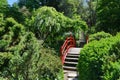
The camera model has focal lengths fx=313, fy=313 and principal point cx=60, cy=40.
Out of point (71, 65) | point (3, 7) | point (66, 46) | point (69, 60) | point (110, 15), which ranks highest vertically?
point (3, 7)

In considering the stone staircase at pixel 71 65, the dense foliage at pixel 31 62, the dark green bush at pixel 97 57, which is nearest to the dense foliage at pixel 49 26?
the stone staircase at pixel 71 65

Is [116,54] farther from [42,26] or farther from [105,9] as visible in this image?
[105,9]

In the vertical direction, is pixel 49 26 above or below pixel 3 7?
below

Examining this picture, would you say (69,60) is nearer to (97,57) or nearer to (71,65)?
(71,65)

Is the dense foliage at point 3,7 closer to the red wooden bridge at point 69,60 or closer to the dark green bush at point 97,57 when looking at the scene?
the red wooden bridge at point 69,60

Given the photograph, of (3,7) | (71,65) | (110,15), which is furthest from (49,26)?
Result: (110,15)

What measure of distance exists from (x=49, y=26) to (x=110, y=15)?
7057mm

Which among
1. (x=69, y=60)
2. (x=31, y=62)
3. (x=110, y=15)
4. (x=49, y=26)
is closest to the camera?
(x=31, y=62)

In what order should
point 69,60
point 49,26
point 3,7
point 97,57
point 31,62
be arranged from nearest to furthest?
point 31,62, point 97,57, point 69,60, point 49,26, point 3,7

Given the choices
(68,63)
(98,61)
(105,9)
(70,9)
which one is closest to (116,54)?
(98,61)

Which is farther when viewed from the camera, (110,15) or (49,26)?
(110,15)

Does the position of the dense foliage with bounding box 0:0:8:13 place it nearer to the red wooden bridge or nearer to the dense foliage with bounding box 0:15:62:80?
the red wooden bridge

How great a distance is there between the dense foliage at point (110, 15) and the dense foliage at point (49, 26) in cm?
525

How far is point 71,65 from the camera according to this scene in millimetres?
15477
